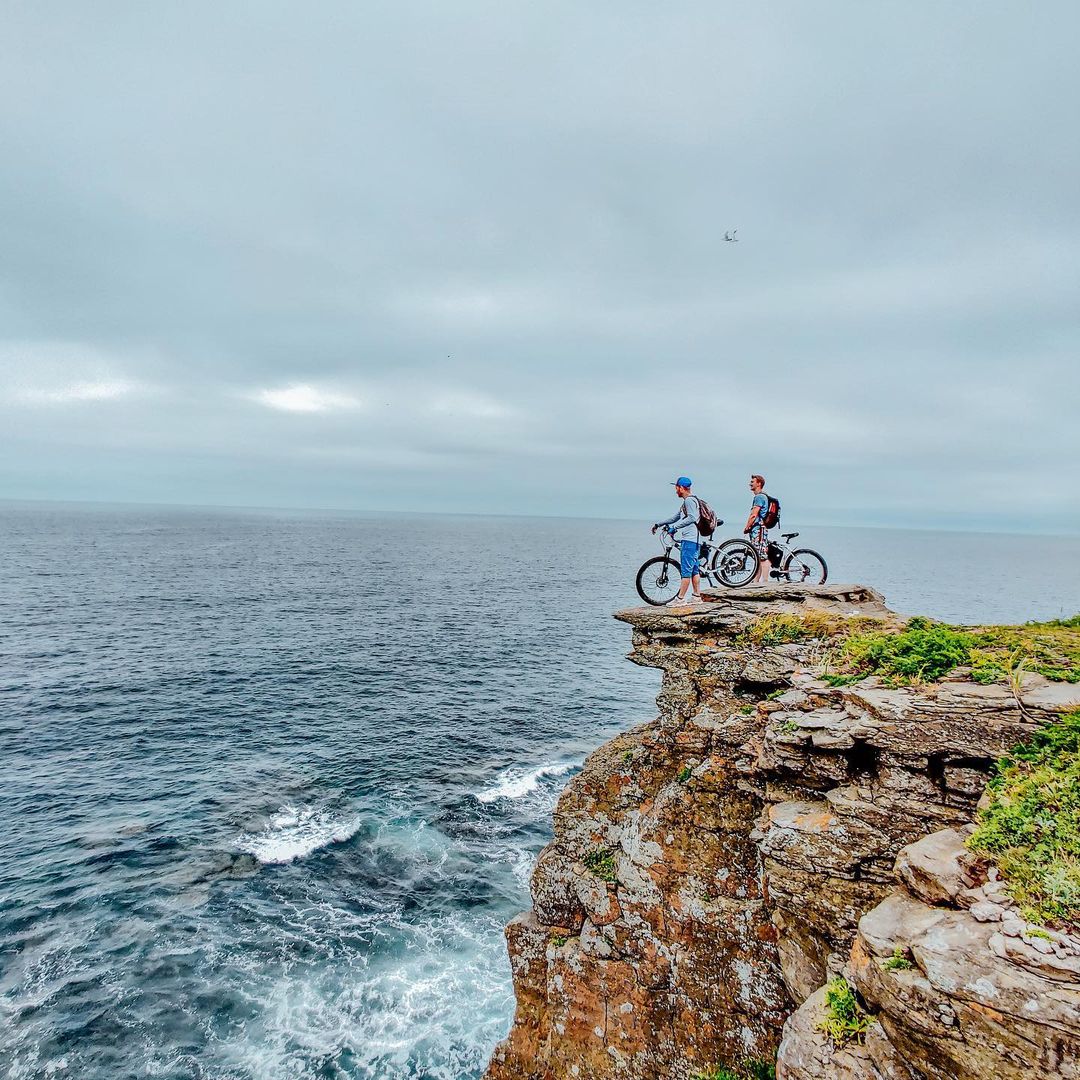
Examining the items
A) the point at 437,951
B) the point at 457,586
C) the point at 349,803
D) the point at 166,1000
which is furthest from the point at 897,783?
the point at 457,586

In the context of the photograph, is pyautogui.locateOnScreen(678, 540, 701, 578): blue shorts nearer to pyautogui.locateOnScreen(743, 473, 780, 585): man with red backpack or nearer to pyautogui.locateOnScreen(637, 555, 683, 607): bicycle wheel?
pyautogui.locateOnScreen(637, 555, 683, 607): bicycle wheel

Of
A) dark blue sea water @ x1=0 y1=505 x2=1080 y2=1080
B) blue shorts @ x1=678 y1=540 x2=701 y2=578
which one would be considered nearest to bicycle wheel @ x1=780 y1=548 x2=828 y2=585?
blue shorts @ x1=678 y1=540 x2=701 y2=578

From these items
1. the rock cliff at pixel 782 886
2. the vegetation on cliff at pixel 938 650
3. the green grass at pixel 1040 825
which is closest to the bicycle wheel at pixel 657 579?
the rock cliff at pixel 782 886

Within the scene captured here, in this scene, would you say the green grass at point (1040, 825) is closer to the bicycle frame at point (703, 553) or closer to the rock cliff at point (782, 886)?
the rock cliff at point (782, 886)

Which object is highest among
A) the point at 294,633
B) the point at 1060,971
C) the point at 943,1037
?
the point at 1060,971

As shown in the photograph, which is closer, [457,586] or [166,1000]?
[166,1000]

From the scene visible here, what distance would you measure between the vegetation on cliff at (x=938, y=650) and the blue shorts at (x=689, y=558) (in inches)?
179

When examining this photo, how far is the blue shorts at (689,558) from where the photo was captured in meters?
19.9

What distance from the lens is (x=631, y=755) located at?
64.9 feet

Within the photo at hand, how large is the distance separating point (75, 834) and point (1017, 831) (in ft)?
138

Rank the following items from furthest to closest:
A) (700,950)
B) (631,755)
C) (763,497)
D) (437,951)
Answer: (437,951) < (763,497) < (631,755) < (700,950)

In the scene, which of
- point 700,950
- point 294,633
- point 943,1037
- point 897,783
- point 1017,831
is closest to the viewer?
point 943,1037

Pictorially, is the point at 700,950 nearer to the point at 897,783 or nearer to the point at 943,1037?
the point at 897,783

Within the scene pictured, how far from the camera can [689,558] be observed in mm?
19953
